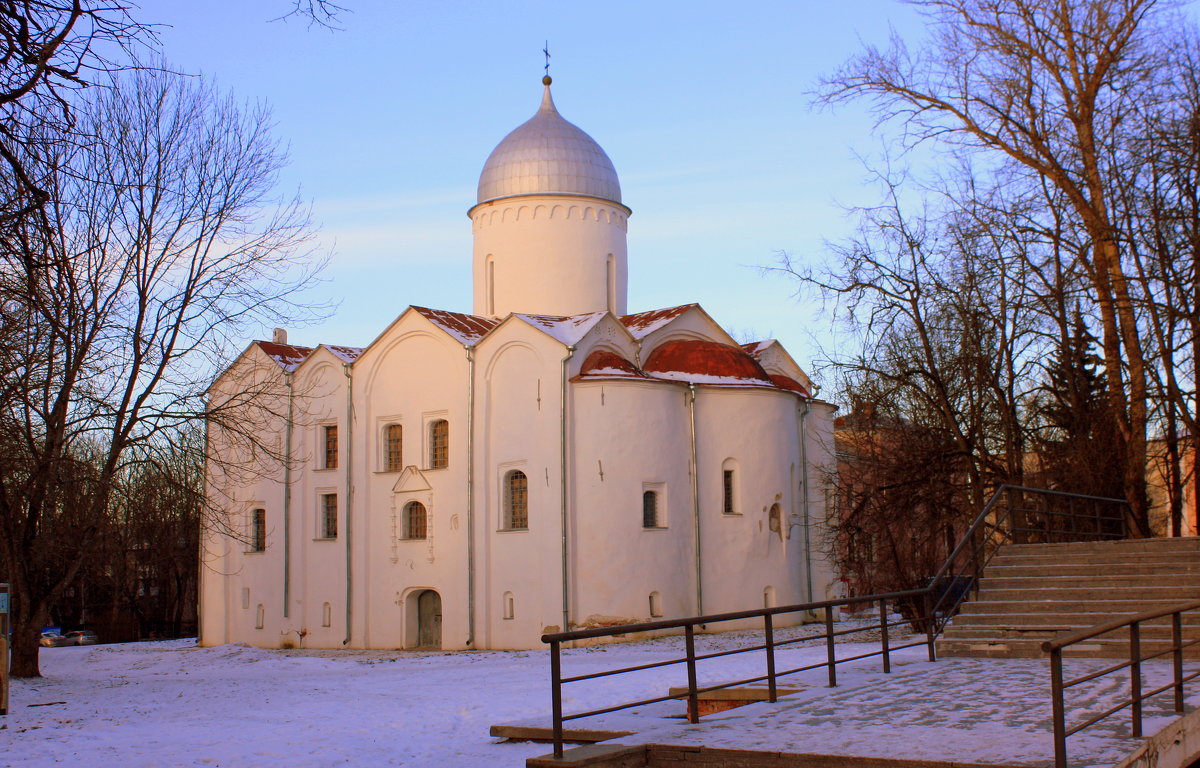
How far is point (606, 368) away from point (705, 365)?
3072 mm

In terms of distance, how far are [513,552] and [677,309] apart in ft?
29.1

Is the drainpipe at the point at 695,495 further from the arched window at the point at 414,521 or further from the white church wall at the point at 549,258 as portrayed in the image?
the arched window at the point at 414,521

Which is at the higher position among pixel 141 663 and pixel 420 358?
pixel 420 358

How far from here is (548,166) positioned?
3472 centimetres

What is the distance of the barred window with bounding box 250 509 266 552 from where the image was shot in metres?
34.2

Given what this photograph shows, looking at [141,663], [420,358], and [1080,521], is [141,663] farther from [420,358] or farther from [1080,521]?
[1080,521]

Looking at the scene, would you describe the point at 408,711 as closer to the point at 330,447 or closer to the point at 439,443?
the point at 439,443

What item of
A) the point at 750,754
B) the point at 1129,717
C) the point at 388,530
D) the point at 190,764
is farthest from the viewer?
the point at 388,530

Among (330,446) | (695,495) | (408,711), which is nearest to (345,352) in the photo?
(330,446)

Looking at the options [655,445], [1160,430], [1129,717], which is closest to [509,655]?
[655,445]

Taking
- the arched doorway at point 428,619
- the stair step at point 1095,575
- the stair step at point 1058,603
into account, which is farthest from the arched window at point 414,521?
the stair step at point 1058,603

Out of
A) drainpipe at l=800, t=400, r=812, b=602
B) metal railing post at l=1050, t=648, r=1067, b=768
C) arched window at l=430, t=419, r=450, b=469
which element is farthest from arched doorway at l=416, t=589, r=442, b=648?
metal railing post at l=1050, t=648, r=1067, b=768

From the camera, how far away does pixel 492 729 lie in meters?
10.5

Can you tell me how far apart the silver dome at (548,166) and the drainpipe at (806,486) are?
28.9 ft
